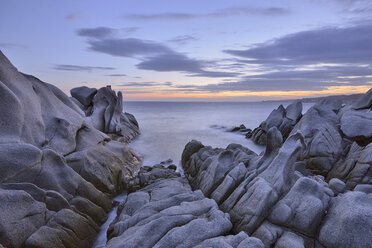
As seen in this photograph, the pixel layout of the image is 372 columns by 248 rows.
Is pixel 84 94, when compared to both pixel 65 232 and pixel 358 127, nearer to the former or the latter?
pixel 65 232

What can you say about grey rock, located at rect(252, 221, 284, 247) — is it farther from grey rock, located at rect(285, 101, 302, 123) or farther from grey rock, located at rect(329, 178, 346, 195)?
grey rock, located at rect(285, 101, 302, 123)

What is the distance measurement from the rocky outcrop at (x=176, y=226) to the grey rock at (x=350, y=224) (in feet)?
8.20

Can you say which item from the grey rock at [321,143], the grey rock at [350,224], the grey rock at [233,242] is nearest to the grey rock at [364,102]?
the grey rock at [321,143]

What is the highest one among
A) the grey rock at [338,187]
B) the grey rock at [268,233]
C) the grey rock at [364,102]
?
the grey rock at [364,102]

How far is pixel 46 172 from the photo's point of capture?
33.7ft

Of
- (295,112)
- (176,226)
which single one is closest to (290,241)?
(176,226)

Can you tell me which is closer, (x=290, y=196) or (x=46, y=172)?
(x=290, y=196)

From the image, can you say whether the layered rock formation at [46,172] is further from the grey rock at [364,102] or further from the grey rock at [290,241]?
the grey rock at [364,102]

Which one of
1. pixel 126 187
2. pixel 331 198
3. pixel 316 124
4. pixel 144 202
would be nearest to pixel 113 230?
pixel 144 202

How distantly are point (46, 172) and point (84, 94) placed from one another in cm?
2392

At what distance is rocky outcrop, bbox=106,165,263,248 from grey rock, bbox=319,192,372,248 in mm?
2499

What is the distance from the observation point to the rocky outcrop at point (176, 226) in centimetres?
727

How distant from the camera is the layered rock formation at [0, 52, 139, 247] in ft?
26.2

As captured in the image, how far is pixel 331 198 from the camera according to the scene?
8.95 meters
